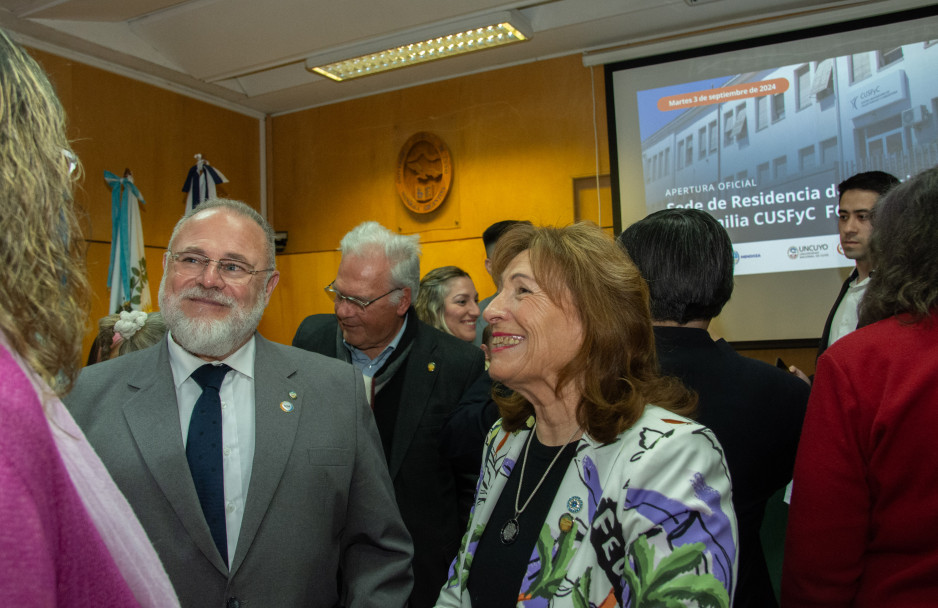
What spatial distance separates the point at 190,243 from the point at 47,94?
1.04 meters

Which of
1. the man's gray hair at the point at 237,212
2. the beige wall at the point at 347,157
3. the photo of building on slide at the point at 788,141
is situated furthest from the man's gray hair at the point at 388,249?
the photo of building on slide at the point at 788,141

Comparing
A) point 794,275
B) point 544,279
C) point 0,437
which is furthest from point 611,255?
point 794,275

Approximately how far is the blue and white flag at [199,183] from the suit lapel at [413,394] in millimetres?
3843

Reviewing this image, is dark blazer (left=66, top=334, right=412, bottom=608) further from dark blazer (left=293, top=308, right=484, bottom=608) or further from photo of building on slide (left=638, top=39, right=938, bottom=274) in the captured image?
photo of building on slide (left=638, top=39, right=938, bottom=274)

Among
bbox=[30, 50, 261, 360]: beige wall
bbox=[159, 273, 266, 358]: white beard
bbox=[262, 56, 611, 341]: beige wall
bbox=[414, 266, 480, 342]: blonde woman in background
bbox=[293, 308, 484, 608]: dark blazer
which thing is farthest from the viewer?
bbox=[262, 56, 611, 341]: beige wall

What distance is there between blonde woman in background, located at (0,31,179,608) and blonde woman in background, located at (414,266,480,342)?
9.78 feet

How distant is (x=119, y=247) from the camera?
204 inches

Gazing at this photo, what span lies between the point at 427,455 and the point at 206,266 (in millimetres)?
1014

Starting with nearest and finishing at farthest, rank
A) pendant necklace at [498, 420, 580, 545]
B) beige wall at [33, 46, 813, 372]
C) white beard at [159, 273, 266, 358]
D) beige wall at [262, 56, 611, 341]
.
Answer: pendant necklace at [498, 420, 580, 545] → white beard at [159, 273, 266, 358] → beige wall at [33, 46, 813, 372] → beige wall at [262, 56, 611, 341]

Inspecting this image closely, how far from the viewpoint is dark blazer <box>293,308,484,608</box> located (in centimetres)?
232

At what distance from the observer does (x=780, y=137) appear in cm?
464

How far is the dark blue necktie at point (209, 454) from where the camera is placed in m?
1.47

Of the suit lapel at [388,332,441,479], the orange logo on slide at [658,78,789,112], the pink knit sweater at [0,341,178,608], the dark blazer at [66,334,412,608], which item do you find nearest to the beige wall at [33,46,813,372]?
the orange logo on slide at [658,78,789,112]

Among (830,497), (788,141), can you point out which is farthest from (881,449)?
(788,141)
